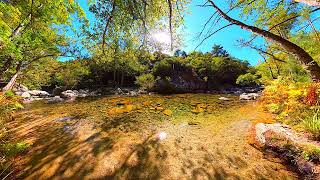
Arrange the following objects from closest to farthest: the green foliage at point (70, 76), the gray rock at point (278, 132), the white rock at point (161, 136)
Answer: the gray rock at point (278, 132), the white rock at point (161, 136), the green foliage at point (70, 76)

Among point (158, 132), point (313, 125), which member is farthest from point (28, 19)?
point (313, 125)

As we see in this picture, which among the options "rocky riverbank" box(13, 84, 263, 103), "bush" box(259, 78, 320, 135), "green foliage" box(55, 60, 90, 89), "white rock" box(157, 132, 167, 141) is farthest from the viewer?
"green foliage" box(55, 60, 90, 89)

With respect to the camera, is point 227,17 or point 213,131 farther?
point 213,131

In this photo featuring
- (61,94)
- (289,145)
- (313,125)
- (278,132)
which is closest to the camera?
(289,145)

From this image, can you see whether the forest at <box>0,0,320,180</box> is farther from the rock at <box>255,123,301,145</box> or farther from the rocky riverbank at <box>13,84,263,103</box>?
the rocky riverbank at <box>13,84,263,103</box>

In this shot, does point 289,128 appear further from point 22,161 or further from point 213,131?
point 22,161

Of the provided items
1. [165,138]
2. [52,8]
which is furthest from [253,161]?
[52,8]

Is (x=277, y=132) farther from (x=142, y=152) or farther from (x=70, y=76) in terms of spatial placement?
(x=70, y=76)

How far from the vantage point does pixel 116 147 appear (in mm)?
5523

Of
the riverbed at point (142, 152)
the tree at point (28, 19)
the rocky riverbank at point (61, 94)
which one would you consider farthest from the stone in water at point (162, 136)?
the rocky riverbank at point (61, 94)

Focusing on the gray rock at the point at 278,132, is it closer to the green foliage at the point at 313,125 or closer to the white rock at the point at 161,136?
the green foliage at the point at 313,125

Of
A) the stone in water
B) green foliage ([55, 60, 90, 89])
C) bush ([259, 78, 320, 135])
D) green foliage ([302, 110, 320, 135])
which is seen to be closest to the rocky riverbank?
green foliage ([55, 60, 90, 89])

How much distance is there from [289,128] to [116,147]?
5.23 m

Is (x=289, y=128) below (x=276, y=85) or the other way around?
below
